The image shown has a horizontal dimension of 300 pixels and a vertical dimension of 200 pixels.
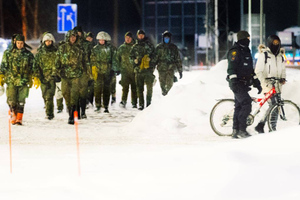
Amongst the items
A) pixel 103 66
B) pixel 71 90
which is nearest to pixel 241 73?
pixel 71 90

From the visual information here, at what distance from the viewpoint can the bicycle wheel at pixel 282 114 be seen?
39.4 ft

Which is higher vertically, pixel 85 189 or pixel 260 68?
pixel 260 68

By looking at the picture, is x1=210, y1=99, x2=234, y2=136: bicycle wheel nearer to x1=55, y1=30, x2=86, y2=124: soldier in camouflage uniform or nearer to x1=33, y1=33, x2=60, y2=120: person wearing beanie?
x1=55, y1=30, x2=86, y2=124: soldier in camouflage uniform

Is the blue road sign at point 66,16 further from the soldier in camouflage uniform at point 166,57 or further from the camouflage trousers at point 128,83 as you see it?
the soldier in camouflage uniform at point 166,57

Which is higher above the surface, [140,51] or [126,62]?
[140,51]

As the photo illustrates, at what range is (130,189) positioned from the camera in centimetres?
627

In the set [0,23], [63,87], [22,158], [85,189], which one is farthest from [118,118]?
[0,23]

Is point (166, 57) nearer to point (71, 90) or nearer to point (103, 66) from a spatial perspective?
point (103, 66)

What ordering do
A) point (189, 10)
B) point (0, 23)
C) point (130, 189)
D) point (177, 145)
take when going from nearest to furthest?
point (130, 189)
point (177, 145)
point (0, 23)
point (189, 10)

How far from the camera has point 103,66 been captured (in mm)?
17531

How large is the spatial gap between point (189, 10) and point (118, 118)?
64735 mm

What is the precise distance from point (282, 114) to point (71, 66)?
174 inches

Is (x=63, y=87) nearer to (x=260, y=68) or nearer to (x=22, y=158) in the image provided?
(x=260, y=68)

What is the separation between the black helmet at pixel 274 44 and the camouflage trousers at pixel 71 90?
4.27 metres
